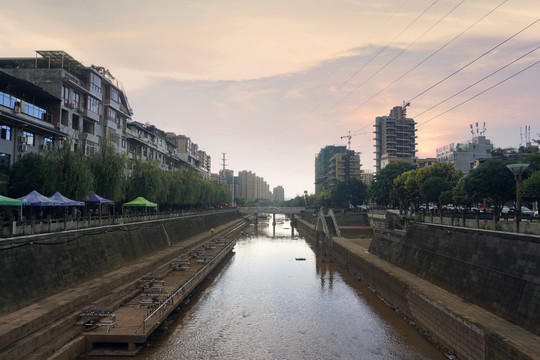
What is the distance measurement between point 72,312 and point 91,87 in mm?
36033

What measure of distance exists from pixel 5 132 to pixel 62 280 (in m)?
19.6

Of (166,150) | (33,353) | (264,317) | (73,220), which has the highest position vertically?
(166,150)

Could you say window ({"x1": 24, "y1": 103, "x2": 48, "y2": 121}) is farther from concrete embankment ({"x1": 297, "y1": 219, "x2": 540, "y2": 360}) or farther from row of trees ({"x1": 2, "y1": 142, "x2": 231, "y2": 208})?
concrete embankment ({"x1": 297, "y1": 219, "x2": 540, "y2": 360})

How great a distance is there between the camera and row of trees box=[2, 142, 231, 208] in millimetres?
31438

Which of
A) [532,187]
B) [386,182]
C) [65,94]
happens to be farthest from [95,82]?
[386,182]

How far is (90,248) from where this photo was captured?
27844 mm

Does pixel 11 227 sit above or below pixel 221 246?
above

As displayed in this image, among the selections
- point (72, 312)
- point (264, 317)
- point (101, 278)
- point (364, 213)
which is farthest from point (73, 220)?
point (364, 213)

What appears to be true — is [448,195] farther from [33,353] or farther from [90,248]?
[33,353]

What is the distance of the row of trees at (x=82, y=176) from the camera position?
1238 inches

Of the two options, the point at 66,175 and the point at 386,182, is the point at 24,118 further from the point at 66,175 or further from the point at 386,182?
the point at 386,182

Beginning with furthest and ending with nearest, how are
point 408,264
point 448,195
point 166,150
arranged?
1. point 166,150
2. point 448,195
3. point 408,264

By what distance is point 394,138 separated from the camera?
156 meters

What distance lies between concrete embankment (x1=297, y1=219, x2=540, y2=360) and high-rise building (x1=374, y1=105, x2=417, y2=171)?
125991mm
